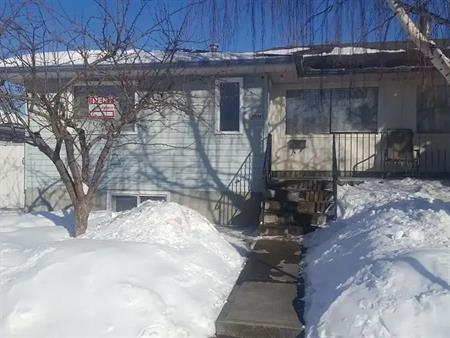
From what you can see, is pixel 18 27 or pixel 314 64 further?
pixel 314 64

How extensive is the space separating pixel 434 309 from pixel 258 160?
708 centimetres

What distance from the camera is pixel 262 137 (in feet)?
34.8

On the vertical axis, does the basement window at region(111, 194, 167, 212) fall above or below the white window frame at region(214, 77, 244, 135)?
below

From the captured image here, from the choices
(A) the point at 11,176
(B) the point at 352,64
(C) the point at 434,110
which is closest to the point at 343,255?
(B) the point at 352,64

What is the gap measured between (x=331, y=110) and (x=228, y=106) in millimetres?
2795

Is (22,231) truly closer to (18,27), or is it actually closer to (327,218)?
(18,27)

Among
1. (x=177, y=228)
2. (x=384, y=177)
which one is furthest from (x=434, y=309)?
(x=384, y=177)

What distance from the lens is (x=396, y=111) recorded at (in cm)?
1138

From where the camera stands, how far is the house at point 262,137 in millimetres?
10531

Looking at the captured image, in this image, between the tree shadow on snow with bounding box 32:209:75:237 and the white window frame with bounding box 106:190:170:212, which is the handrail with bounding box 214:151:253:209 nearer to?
the white window frame with bounding box 106:190:170:212

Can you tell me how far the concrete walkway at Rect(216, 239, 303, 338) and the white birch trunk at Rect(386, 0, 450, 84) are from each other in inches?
124

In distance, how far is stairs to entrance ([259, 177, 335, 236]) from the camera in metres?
8.70

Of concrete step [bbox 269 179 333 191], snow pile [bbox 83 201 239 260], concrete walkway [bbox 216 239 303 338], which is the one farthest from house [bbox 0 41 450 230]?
concrete walkway [bbox 216 239 303 338]

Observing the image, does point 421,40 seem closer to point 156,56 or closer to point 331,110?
point 156,56
